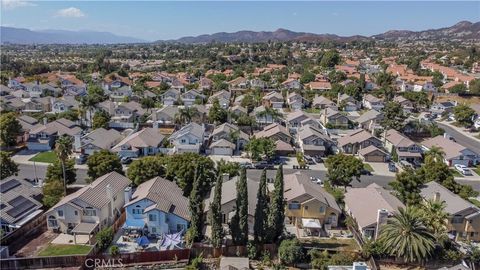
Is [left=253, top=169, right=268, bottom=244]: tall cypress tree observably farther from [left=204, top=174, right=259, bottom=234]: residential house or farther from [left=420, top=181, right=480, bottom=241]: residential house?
[left=420, top=181, right=480, bottom=241]: residential house

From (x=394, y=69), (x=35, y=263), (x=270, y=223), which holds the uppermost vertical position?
Result: (x=394, y=69)

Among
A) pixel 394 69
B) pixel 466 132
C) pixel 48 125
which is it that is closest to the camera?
pixel 48 125

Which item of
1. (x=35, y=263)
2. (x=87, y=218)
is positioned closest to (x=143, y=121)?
(x=87, y=218)

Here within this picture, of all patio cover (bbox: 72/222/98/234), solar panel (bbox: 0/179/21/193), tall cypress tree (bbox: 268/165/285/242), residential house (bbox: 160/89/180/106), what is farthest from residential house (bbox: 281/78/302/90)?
patio cover (bbox: 72/222/98/234)

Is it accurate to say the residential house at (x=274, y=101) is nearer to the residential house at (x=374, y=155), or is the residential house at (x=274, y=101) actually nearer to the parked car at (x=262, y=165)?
the residential house at (x=374, y=155)

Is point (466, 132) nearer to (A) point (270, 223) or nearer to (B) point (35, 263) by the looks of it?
(A) point (270, 223)

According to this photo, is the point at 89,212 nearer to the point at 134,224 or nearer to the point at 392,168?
the point at 134,224

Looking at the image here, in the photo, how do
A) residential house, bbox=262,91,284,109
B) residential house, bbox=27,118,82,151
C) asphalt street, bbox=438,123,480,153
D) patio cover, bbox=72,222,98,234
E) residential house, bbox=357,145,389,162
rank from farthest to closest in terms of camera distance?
residential house, bbox=262,91,284,109 < asphalt street, bbox=438,123,480,153 < residential house, bbox=27,118,82,151 < residential house, bbox=357,145,389,162 < patio cover, bbox=72,222,98,234

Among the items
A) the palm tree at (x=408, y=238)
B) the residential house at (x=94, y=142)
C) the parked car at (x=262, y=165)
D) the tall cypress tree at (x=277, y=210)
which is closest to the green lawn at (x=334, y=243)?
the palm tree at (x=408, y=238)
